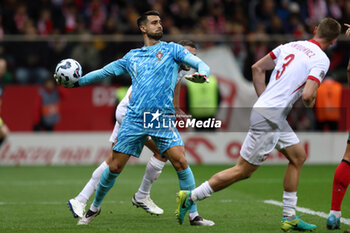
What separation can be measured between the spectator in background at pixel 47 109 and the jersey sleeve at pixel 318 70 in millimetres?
10375

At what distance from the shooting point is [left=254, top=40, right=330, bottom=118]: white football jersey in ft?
23.7

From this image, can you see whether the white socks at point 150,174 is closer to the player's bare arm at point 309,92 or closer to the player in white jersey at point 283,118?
the player in white jersey at point 283,118

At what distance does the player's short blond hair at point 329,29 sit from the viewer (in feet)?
23.7

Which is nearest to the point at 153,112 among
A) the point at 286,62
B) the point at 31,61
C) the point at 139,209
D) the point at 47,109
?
the point at 286,62

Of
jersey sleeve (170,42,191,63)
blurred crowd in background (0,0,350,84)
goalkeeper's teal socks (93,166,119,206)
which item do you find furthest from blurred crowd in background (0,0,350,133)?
jersey sleeve (170,42,191,63)

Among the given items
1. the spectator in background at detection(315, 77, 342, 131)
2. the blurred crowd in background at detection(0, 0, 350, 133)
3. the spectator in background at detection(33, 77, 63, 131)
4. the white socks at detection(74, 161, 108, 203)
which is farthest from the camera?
the spectator in background at detection(315, 77, 342, 131)

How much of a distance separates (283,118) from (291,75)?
0.46m

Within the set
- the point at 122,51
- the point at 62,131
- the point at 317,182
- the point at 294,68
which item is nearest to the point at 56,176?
the point at 62,131

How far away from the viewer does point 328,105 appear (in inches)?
665

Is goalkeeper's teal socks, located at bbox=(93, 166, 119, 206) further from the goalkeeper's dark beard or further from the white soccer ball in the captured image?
the goalkeeper's dark beard

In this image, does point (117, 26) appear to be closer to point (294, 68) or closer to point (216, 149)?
point (216, 149)

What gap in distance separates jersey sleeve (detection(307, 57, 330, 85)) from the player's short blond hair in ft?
0.95

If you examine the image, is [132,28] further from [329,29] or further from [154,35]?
[329,29]

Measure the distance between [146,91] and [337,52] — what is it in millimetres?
9999
